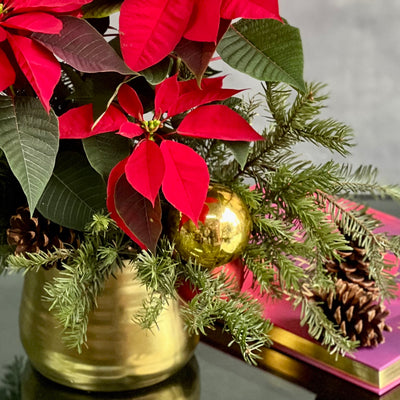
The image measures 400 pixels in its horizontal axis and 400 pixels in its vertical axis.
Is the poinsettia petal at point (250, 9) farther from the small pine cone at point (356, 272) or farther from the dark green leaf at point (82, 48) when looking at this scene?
the small pine cone at point (356, 272)

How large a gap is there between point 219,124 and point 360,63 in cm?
109

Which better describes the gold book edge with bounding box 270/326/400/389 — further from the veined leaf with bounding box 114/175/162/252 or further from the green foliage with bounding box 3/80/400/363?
the veined leaf with bounding box 114/175/162/252

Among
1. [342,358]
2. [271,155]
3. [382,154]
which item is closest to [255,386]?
[342,358]

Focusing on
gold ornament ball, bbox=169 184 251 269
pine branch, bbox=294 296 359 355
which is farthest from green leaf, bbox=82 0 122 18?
pine branch, bbox=294 296 359 355

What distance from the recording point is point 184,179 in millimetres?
373

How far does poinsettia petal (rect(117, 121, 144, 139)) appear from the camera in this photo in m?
0.38

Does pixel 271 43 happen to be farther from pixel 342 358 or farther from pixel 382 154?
pixel 382 154

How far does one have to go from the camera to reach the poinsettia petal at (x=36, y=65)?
342 mm

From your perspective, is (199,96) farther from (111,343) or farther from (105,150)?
(111,343)

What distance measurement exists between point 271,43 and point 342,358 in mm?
245

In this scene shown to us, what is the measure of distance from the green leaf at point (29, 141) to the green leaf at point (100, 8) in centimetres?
5

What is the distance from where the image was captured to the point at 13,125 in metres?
0.36

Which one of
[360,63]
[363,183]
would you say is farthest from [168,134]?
[360,63]

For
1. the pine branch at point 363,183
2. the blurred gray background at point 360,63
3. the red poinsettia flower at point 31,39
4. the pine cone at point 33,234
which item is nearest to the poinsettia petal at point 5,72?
the red poinsettia flower at point 31,39
